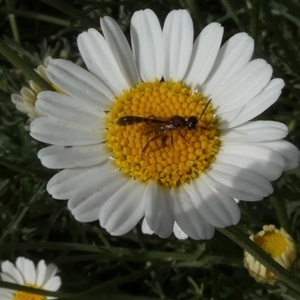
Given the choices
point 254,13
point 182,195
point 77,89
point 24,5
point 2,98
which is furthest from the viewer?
point 24,5

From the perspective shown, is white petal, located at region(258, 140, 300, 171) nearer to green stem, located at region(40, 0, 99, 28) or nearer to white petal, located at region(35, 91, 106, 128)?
white petal, located at region(35, 91, 106, 128)

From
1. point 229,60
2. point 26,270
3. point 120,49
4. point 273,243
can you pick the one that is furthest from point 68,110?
point 26,270

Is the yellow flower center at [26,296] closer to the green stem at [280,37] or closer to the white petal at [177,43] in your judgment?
the white petal at [177,43]

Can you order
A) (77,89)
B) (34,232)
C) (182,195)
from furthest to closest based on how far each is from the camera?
(34,232) < (77,89) < (182,195)

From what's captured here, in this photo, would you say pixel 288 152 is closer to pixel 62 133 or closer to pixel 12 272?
pixel 62 133

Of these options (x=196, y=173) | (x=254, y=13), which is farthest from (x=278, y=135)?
(x=254, y=13)

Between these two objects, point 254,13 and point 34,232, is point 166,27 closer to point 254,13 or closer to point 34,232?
point 254,13

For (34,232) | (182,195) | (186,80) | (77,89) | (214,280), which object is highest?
(77,89)
